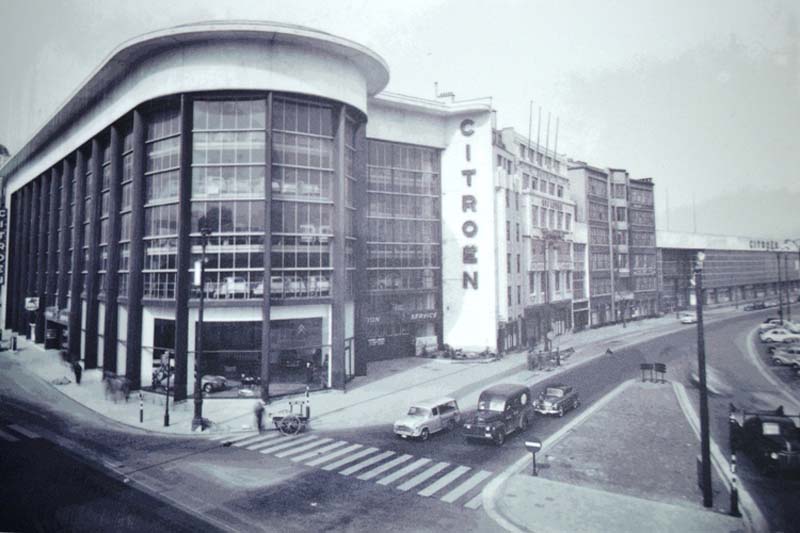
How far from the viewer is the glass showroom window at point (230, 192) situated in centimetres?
3341

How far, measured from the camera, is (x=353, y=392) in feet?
113

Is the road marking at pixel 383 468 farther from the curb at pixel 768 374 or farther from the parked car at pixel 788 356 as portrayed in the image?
the parked car at pixel 788 356

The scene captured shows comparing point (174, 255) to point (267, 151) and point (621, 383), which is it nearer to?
point (267, 151)

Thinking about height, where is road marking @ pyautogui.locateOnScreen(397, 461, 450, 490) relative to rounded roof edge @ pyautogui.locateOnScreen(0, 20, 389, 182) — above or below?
below

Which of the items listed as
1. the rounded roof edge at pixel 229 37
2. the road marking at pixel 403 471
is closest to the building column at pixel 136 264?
the rounded roof edge at pixel 229 37

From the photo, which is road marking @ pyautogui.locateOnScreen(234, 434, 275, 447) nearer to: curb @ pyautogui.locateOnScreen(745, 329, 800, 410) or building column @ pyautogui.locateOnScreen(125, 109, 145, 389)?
building column @ pyautogui.locateOnScreen(125, 109, 145, 389)

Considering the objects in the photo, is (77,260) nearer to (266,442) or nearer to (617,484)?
(266,442)

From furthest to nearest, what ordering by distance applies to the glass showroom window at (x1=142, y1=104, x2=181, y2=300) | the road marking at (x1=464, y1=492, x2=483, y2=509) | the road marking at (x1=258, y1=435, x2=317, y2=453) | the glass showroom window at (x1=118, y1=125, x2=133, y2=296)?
1. the glass showroom window at (x1=118, y1=125, x2=133, y2=296)
2. the glass showroom window at (x1=142, y1=104, x2=181, y2=300)
3. the road marking at (x1=258, y1=435, x2=317, y2=453)
4. the road marking at (x1=464, y1=492, x2=483, y2=509)

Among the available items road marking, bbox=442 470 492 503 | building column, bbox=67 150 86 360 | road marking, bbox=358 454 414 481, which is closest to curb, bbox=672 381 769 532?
road marking, bbox=442 470 492 503

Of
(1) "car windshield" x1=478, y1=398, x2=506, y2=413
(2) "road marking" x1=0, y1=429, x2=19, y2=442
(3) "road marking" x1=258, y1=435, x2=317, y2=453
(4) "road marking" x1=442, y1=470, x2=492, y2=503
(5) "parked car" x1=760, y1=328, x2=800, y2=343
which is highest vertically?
(5) "parked car" x1=760, y1=328, x2=800, y2=343

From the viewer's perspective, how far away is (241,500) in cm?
1664

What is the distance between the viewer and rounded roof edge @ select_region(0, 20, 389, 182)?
3156cm

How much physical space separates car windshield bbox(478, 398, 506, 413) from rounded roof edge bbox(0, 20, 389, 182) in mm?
24588

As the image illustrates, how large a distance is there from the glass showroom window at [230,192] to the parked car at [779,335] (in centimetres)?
4478
